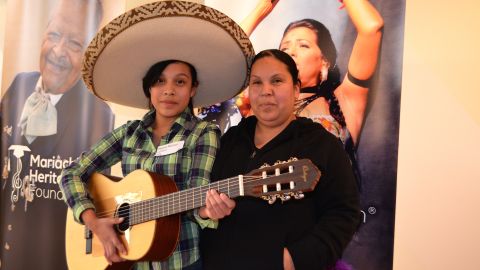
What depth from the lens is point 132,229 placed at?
5.41ft

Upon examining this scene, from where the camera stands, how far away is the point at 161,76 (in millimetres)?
1691

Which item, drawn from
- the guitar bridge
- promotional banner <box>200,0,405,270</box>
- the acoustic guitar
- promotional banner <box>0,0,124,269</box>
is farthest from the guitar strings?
promotional banner <box>0,0,124,269</box>

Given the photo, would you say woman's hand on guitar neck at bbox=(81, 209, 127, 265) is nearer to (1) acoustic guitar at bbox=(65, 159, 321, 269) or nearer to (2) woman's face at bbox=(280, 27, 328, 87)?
(1) acoustic guitar at bbox=(65, 159, 321, 269)

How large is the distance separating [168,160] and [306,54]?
104 cm

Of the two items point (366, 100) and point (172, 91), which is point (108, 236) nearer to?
point (172, 91)

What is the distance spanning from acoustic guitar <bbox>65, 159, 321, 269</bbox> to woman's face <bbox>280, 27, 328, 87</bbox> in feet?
3.35

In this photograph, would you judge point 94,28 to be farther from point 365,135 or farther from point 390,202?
point 390,202

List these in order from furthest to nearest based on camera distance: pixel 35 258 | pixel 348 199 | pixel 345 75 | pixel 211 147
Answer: pixel 35 258 → pixel 345 75 → pixel 211 147 → pixel 348 199

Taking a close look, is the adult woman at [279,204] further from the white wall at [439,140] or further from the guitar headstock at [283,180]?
the white wall at [439,140]

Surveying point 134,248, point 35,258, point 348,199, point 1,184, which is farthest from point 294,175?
point 1,184

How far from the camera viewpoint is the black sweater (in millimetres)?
1252

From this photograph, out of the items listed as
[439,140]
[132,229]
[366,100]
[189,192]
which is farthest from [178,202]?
[439,140]

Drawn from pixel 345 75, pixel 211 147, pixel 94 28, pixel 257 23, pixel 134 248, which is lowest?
pixel 134 248

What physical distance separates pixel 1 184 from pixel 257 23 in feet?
8.91
